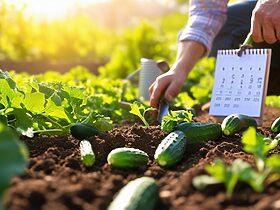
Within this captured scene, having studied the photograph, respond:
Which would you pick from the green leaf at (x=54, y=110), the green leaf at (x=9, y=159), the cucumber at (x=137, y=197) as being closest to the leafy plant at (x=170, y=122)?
the green leaf at (x=54, y=110)

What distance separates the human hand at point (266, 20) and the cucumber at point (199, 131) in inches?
38.5

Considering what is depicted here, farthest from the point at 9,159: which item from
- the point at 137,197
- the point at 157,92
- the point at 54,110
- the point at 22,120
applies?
the point at 157,92

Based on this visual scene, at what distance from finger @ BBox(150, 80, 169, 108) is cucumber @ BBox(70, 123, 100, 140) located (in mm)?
1083

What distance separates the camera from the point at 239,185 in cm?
193

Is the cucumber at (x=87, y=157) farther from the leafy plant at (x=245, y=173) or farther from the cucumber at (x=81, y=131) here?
the leafy plant at (x=245, y=173)

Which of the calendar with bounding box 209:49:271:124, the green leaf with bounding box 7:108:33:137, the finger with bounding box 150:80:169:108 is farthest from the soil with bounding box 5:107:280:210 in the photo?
the calendar with bounding box 209:49:271:124

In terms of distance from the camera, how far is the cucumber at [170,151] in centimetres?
252

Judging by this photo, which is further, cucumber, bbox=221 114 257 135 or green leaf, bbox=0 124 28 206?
cucumber, bbox=221 114 257 135

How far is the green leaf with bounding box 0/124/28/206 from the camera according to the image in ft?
5.48

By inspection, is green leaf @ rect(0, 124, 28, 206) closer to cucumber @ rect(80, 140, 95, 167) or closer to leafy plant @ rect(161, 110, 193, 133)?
cucumber @ rect(80, 140, 95, 167)

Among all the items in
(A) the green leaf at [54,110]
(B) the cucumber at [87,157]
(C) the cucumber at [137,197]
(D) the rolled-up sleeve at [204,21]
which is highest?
(D) the rolled-up sleeve at [204,21]

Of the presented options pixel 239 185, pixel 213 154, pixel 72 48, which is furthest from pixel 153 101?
pixel 72 48

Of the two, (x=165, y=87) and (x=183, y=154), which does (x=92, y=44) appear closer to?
(x=165, y=87)

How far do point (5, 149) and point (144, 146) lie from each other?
1323 mm
